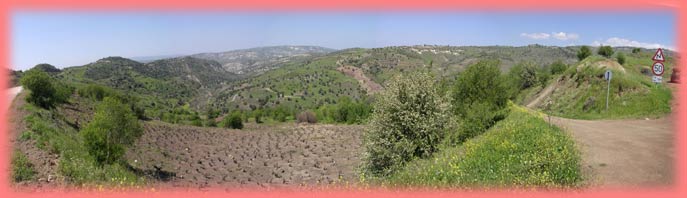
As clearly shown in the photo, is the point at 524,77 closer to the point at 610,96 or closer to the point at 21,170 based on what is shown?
the point at 610,96

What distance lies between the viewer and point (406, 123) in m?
18.1

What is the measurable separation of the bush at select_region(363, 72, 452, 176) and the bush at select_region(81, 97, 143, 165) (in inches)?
770

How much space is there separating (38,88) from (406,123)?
40.1 metres

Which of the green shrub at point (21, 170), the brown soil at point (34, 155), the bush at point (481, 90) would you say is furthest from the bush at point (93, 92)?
the bush at point (481, 90)

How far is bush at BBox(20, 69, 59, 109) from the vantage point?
129 ft

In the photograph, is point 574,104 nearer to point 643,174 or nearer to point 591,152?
point 591,152

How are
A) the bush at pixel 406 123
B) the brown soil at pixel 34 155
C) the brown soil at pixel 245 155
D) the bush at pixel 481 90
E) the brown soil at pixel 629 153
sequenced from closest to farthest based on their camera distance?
the brown soil at pixel 629 153 → the brown soil at pixel 34 155 → the bush at pixel 406 123 → the bush at pixel 481 90 → the brown soil at pixel 245 155

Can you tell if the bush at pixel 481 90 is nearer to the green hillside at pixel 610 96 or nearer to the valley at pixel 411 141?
the valley at pixel 411 141

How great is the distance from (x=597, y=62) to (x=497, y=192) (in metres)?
34.9

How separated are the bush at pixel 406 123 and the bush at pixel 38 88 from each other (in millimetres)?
37621

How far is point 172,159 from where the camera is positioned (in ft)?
153

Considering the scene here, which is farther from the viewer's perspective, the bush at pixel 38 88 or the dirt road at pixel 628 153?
the bush at pixel 38 88

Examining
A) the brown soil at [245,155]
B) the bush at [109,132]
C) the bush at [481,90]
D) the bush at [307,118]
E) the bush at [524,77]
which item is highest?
the bush at [481,90]

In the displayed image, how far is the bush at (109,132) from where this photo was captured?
27781 millimetres
